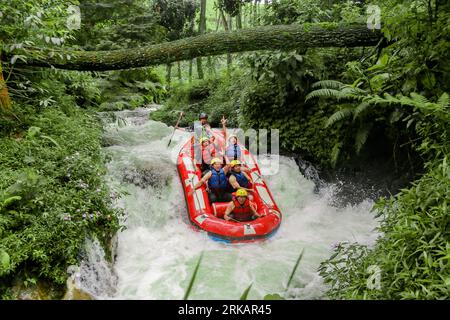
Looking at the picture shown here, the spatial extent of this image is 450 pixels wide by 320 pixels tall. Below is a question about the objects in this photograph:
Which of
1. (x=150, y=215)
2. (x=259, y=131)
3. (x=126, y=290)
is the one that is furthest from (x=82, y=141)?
(x=259, y=131)

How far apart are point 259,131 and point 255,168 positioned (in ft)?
3.91

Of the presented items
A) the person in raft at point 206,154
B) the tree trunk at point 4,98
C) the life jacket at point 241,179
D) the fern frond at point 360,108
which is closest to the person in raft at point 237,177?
the life jacket at point 241,179

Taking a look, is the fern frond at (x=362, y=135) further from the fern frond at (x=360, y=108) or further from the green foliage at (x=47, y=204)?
the green foliage at (x=47, y=204)

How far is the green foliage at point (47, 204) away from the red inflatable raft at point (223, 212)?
5.09ft

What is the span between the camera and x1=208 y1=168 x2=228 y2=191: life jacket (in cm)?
652

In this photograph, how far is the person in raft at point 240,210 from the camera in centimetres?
593

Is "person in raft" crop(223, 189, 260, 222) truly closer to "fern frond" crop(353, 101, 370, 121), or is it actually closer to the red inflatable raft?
the red inflatable raft

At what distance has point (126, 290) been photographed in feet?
14.7

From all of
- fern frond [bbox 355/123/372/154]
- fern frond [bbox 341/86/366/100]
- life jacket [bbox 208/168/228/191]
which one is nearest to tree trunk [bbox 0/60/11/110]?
life jacket [bbox 208/168/228/191]

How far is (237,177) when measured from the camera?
256 inches

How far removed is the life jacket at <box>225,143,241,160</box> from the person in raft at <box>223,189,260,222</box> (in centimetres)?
152

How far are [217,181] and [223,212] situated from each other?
63 centimetres
